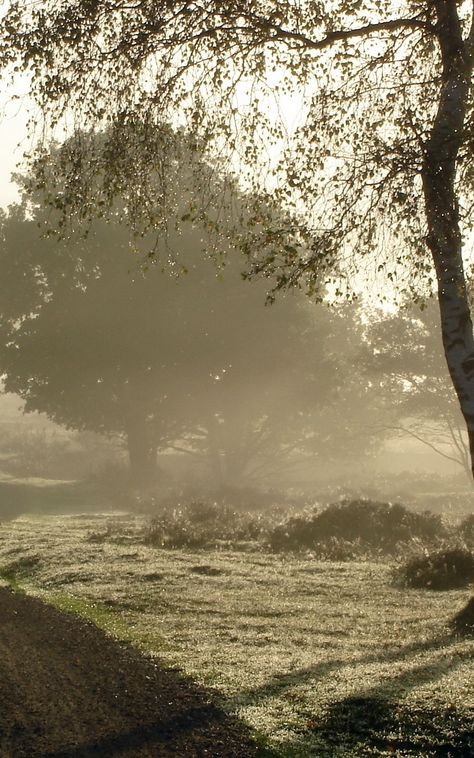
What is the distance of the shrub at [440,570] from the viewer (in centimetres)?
1716

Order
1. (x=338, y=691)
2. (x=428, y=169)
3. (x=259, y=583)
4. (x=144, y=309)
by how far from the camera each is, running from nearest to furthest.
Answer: (x=338, y=691)
(x=428, y=169)
(x=259, y=583)
(x=144, y=309)

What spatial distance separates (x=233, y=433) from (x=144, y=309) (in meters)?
12.2

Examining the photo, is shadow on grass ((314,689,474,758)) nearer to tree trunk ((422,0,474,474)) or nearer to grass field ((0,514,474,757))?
grass field ((0,514,474,757))

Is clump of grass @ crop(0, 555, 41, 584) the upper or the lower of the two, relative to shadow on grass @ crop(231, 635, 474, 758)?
upper

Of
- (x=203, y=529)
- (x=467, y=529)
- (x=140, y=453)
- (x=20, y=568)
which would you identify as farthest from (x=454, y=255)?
(x=140, y=453)

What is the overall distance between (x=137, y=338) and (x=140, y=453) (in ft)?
28.9

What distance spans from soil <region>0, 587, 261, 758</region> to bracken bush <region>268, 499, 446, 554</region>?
13127mm

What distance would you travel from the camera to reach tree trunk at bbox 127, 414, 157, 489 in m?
54.6

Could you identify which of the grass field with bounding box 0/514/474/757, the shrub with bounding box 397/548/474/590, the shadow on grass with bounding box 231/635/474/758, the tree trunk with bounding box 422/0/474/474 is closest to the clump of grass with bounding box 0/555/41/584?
the grass field with bounding box 0/514/474/757

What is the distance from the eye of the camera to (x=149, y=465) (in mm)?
56406

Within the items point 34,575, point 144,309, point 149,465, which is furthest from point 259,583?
point 149,465

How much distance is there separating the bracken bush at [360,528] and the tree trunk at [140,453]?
1152 inches

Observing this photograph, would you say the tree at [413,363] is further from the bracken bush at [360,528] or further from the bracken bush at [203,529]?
the bracken bush at [360,528]

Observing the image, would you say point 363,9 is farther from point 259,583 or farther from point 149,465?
point 149,465
